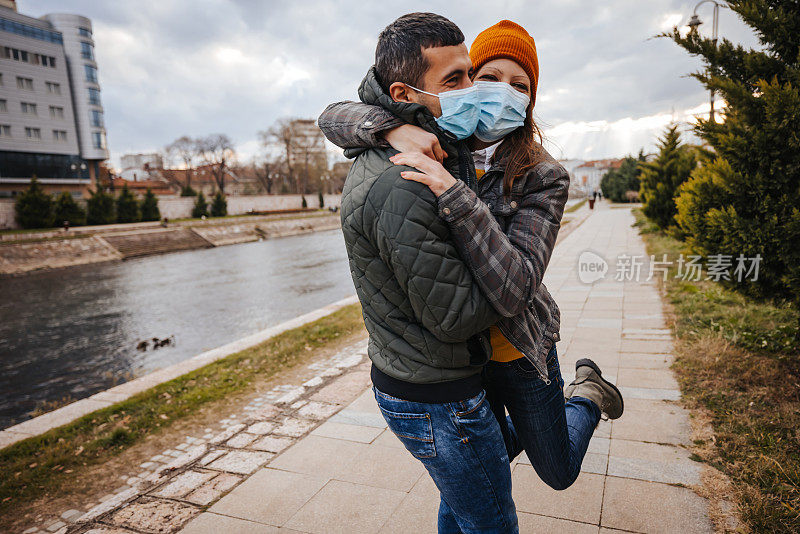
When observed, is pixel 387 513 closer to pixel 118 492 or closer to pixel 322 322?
pixel 118 492

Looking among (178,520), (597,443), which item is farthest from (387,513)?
(597,443)

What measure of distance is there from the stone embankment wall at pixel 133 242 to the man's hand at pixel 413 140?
2880cm

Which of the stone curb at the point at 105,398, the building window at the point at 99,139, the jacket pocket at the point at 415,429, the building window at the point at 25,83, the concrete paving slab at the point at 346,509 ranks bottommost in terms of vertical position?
the stone curb at the point at 105,398

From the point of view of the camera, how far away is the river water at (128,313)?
843 cm

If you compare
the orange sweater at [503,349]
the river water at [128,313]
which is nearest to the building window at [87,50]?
the river water at [128,313]

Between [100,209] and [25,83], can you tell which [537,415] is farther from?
[25,83]

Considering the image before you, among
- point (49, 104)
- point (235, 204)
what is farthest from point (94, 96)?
point (235, 204)

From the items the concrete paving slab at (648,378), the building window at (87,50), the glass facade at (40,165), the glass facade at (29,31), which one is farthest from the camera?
the building window at (87,50)

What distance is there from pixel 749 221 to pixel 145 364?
30.9 ft

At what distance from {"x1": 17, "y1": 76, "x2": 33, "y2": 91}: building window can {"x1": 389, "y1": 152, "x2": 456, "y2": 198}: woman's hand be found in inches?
2441

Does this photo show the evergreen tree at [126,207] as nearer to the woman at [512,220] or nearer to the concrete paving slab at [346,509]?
the concrete paving slab at [346,509]

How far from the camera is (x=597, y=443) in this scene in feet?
10.6

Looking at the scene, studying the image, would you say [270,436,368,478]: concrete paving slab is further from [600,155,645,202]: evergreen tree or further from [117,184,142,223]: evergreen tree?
[117,184,142,223]: evergreen tree

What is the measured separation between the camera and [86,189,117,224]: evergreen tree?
36.4 m
